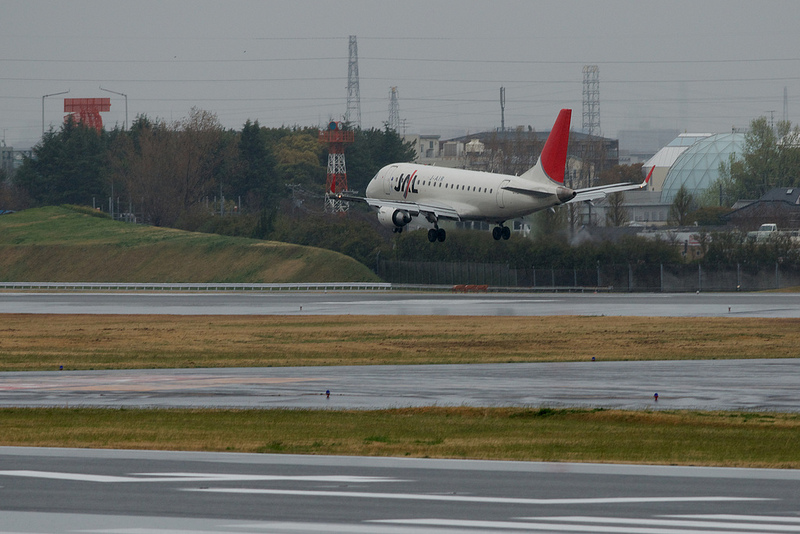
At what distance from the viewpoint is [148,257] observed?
127m

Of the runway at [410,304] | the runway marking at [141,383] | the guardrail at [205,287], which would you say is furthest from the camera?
the guardrail at [205,287]

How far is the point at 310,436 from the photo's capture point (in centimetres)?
2238

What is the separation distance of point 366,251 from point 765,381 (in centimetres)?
8922

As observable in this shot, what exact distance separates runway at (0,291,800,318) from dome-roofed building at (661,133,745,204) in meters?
92.6

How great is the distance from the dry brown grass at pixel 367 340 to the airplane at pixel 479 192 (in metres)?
16.5

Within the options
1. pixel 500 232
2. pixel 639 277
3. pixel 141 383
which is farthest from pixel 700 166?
pixel 141 383

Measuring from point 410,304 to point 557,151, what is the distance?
1480 cm

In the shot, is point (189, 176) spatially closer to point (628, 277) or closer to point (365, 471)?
point (628, 277)

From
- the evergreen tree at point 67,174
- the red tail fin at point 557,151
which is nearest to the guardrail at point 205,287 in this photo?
the red tail fin at point 557,151

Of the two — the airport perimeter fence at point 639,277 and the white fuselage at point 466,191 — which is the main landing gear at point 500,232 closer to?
the white fuselage at point 466,191

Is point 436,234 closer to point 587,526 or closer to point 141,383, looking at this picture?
point 141,383

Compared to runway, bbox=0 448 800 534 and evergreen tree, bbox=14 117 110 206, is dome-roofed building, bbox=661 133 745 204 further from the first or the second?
runway, bbox=0 448 800 534

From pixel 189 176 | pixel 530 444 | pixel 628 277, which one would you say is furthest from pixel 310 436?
pixel 189 176

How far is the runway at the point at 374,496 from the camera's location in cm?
1331
